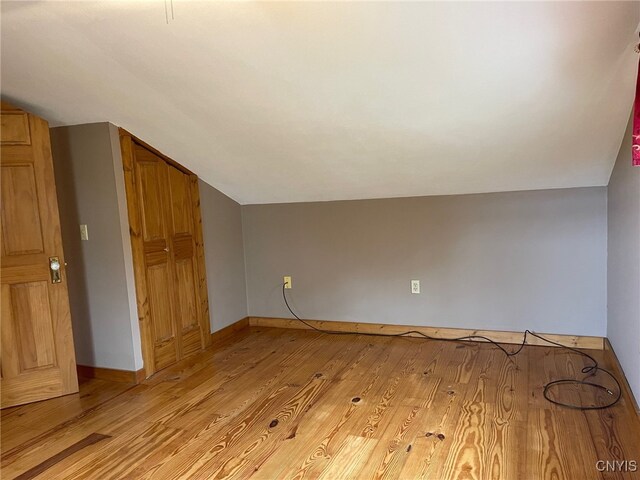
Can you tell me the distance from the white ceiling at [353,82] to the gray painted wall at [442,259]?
0.84 feet

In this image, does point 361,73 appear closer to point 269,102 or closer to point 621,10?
point 269,102

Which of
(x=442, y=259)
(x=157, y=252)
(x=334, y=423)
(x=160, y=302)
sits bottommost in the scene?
(x=334, y=423)

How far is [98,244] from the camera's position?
2.80 metres

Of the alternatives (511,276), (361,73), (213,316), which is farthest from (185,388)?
(511,276)

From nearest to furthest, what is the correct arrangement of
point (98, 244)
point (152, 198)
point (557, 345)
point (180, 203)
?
point (98, 244) < point (152, 198) < point (557, 345) < point (180, 203)

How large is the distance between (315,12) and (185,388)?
2236mm

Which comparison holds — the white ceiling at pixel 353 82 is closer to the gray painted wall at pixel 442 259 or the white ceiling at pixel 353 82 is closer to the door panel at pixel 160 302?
the gray painted wall at pixel 442 259

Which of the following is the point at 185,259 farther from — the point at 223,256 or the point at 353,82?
the point at 353,82

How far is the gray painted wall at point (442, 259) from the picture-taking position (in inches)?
119

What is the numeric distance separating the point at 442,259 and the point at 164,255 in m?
2.05

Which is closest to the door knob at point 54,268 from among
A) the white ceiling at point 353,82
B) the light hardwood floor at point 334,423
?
the light hardwood floor at point 334,423

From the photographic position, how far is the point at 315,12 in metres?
1.70

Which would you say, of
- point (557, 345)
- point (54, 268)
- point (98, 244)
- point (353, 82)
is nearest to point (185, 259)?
point (98, 244)

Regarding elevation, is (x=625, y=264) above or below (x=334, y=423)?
above
